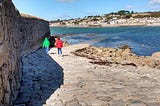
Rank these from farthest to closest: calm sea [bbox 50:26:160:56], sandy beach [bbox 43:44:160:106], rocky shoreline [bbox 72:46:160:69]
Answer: calm sea [bbox 50:26:160:56]
rocky shoreline [bbox 72:46:160:69]
sandy beach [bbox 43:44:160:106]

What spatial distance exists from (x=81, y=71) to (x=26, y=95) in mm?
5269

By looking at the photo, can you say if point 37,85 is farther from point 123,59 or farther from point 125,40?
point 125,40

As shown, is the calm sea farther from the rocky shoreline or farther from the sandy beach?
the sandy beach

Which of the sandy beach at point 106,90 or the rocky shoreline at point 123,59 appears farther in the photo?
the rocky shoreline at point 123,59

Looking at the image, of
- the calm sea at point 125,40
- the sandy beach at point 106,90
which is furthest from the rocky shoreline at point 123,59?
the calm sea at point 125,40

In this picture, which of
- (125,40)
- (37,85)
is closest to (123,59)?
(37,85)

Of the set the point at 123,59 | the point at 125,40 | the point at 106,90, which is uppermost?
the point at 106,90

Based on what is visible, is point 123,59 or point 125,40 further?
point 125,40

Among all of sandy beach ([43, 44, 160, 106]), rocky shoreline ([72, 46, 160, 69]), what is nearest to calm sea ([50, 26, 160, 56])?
rocky shoreline ([72, 46, 160, 69])

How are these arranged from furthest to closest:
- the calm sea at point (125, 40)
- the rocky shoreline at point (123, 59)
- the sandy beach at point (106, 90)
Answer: the calm sea at point (125, 40) < the rocky shoreline at point (123, 59) < the sandy beach at point (106, 90)

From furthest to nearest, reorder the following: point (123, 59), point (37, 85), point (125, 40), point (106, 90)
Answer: point (125, 40) < point (123, 59) < point (37, 85) < point (106, 90)

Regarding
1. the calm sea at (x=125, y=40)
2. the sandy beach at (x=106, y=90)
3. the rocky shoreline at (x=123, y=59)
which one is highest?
the sandy beach at (x=106, y=90)

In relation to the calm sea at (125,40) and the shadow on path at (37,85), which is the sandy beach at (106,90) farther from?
the calm sea at (125,40)

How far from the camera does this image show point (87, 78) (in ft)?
40.5
